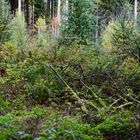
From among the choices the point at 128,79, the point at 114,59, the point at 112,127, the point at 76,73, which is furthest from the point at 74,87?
the point at 112,127

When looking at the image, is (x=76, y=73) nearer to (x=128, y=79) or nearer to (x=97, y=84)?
(x=97, y=84)

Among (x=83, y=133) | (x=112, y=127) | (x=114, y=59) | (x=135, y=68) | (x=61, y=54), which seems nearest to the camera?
(x=83, y=133)

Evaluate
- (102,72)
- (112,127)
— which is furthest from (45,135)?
(102,72)

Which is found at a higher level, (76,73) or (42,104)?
(76,73)

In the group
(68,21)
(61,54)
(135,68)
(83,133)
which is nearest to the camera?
(83,133)

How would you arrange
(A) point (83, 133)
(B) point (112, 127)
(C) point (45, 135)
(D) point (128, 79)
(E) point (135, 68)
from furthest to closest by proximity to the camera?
1. (E) point (135, 68)
2. (D) point (128, 79)
3. (B) point (112, 127)
4. (A) point (83, 133)
5. (C) point (45, 135)

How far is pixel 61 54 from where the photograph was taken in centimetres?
928

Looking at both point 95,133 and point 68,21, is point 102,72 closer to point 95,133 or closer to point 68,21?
point 95,133

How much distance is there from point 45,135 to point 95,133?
2.54 ft

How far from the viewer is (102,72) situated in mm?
7379

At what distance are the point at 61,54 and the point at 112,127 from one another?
4578 millimetres

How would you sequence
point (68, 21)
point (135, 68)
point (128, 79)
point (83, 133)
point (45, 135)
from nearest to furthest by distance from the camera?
point (45, 135), point (83, 133), point (128, 79), point (135, 68), point (68, 21)

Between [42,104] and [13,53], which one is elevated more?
[13,53]

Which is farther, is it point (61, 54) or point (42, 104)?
point (61, 54)
